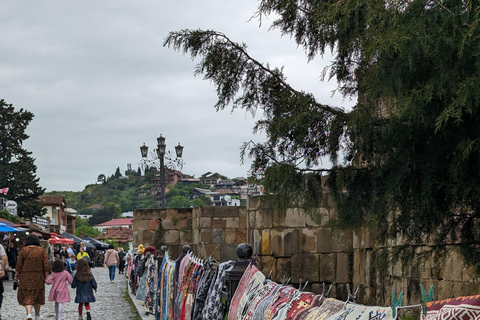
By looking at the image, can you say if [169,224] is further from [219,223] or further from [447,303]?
[447,303]

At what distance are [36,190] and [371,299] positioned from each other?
41.8 m

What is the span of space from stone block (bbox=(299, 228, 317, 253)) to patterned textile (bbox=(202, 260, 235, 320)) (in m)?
8.35

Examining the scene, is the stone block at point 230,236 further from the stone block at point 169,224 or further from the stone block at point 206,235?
the stone block at point 169,224

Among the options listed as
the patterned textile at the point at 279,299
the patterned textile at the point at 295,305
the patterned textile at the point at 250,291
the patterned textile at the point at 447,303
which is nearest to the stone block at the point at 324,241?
the patterned textile at the point at 250,291

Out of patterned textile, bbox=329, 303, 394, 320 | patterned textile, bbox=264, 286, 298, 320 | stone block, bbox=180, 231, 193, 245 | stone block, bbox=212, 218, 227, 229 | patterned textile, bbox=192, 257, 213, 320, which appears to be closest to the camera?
patterned textile, bbox=329, 303, 394, 320

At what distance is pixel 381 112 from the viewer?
22.2 ft

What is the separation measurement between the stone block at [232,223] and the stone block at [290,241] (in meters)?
7.01

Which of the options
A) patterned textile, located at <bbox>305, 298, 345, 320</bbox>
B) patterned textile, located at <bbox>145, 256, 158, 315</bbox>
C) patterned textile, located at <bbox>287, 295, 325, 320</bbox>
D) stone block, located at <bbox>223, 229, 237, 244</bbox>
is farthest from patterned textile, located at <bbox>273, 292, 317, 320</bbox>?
stone block, located at <bbox>223, 229, 237, 244</bbox>

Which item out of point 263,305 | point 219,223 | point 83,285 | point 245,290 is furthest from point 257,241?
point 263,305

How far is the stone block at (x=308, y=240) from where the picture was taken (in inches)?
601

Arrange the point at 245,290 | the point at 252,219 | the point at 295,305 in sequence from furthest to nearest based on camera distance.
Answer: the point at 252,219, the point at 245,290, the point at 295,305

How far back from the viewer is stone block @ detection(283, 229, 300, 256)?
1525 centimetres

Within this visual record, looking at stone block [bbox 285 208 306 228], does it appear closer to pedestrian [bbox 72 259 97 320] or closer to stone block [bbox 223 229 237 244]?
pedestrian [bbox 72 259 97 320]

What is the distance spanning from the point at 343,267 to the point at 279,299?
10.8 m
